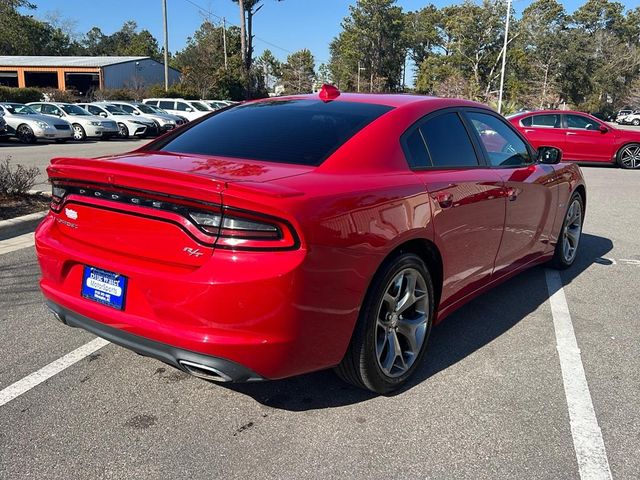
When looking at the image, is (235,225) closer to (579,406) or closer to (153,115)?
(579,406)

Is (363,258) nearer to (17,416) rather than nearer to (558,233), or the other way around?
(17,416)

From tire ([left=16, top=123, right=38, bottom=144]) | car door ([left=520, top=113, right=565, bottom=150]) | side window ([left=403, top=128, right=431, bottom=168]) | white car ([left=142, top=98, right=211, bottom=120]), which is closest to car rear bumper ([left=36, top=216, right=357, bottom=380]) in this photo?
side window ([left=403, top=128, right=431, bottom=168])

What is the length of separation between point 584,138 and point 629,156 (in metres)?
1.44

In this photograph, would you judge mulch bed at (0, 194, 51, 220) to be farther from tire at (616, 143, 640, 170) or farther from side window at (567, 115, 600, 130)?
tire at (616, 143, 640, 170)

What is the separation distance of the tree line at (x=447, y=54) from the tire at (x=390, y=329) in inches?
1691

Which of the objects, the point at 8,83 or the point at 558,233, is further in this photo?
the point at 8,83

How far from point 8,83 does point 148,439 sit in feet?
215

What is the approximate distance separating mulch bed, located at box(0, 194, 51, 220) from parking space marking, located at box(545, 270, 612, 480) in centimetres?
607

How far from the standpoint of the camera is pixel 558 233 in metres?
5.14

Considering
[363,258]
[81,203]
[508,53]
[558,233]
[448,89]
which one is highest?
[508,53]

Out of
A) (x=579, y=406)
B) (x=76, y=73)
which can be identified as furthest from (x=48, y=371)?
(x=76, y=73)

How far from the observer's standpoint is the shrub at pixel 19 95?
34688mm

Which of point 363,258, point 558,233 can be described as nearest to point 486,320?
point 558,233

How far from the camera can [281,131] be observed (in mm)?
3303
